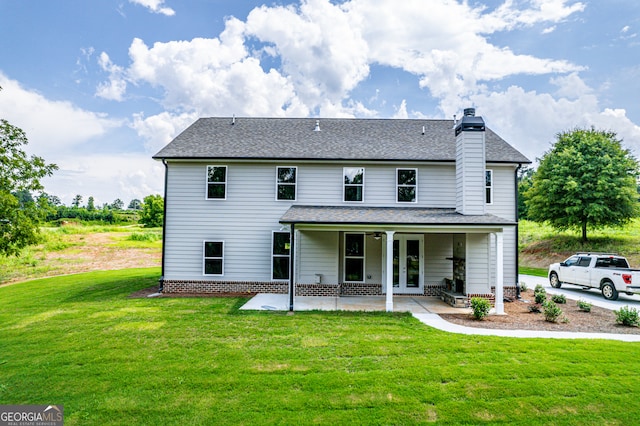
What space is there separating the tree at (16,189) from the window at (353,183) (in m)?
11.4

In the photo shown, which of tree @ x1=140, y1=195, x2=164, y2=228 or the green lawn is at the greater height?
tree @ x1=140, y1=195, x2=164, y2=228

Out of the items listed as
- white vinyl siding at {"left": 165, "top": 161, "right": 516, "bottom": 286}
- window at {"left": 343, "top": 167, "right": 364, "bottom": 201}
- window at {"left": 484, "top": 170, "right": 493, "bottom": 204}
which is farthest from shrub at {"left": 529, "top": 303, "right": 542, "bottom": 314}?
window at {"left": 343, "top": 167, "right": 364, "bottom": 201}

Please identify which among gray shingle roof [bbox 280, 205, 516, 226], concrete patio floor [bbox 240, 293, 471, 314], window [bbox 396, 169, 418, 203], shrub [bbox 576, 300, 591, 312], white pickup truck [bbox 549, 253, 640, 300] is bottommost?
concrete patio floor [bbox 240, 293, 471, 314]

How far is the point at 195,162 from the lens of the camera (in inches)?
498

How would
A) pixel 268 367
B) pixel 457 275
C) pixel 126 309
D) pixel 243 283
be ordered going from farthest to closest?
pixel 243 283
pixel 457 275
pixel 126 309
pixel 268 367

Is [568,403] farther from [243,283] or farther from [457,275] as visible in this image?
[243,283]

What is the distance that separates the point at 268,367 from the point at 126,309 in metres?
6.46

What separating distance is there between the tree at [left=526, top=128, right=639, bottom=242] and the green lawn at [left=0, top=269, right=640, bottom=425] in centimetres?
2061

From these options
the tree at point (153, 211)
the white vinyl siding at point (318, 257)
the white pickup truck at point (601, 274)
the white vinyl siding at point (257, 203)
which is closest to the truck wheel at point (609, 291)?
the white pickup truck at point (601, 274)

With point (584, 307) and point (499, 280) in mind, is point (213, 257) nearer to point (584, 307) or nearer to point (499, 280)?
point (499, 280)

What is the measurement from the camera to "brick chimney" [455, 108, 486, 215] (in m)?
10.8

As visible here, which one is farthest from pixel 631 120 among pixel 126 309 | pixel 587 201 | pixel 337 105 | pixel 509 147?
pixel 126 309

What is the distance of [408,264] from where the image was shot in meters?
12.2

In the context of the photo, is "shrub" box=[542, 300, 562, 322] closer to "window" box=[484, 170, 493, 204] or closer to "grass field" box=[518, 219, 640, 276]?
"window" box=[484, 170, 493, 204]
